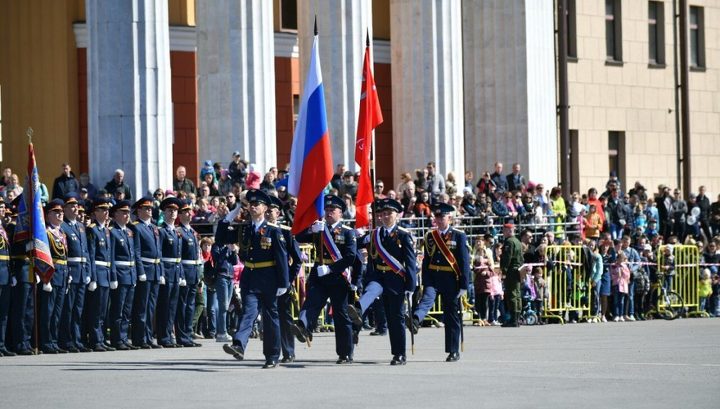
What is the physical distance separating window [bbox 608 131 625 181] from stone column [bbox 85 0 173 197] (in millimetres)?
22756

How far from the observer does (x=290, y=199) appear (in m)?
26.5

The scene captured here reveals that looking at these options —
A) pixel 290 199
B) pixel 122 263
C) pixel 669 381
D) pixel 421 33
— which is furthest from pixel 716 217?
pixel 669 381

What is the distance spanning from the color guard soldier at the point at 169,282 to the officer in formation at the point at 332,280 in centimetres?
262

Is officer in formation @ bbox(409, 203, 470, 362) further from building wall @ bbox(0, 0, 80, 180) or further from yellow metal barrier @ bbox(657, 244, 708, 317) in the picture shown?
building wall @ bbox(0, 0, 80, 180)

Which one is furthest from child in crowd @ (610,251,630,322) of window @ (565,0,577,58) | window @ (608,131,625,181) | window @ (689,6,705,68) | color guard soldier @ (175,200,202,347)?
window @ (689,6,705,68)

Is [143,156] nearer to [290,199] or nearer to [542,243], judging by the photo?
[290,199]

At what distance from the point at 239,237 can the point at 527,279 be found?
1140 cm

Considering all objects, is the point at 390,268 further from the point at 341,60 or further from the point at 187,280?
the point at 341,60

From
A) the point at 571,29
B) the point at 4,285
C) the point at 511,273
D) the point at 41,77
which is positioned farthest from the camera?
the point at 571,29

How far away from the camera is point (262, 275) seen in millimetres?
17875

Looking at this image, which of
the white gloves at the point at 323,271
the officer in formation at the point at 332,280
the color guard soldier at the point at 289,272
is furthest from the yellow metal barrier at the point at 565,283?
the color guard soldier at the point at 289,272

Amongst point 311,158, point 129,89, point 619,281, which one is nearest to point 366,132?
point 311,158

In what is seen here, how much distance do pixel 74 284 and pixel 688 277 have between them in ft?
49.3

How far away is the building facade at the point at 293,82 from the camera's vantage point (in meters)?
25.7
